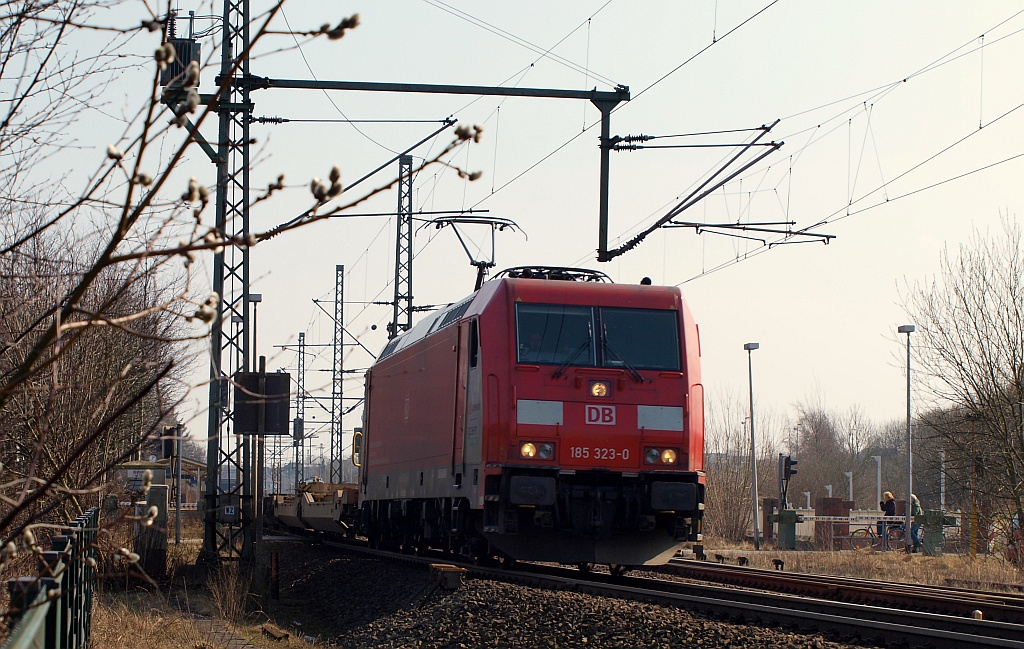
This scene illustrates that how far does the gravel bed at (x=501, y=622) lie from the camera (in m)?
9.73

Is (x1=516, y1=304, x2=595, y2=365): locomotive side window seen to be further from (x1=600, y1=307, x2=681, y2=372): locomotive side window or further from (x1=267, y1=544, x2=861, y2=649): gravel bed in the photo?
(x1=267, y1=544, x2=861, y2=649): gravel bed

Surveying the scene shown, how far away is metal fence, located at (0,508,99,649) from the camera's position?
10.0ft

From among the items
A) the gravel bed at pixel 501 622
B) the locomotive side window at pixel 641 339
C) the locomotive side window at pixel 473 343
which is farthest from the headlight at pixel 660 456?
the gravel bed at pixel 501 622

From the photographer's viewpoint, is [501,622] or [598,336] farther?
[598,336]

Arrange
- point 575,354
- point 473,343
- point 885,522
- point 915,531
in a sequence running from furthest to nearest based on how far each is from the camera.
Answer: point 885,522 < point 915,531 < point 473,343 < point 575,354

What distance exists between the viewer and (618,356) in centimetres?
1480

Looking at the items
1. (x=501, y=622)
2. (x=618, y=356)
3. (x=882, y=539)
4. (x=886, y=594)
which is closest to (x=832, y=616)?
(x=501, y=622)

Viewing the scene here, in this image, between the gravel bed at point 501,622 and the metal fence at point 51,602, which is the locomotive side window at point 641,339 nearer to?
the gravel bed at point 501,622

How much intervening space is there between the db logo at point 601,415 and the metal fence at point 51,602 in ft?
25.3

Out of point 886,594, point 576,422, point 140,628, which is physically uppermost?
point 576,422

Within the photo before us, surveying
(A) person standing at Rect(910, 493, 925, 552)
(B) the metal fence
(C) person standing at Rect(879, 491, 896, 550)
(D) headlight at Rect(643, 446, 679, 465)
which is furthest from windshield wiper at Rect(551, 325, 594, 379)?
(C) person standing at Rect(879, 491, 896, 550)

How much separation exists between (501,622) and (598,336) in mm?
4668

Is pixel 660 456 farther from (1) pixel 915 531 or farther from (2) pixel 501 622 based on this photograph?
(1) pixel 915 531

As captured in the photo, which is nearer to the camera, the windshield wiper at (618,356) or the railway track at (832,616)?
the railway track at (832,616)
